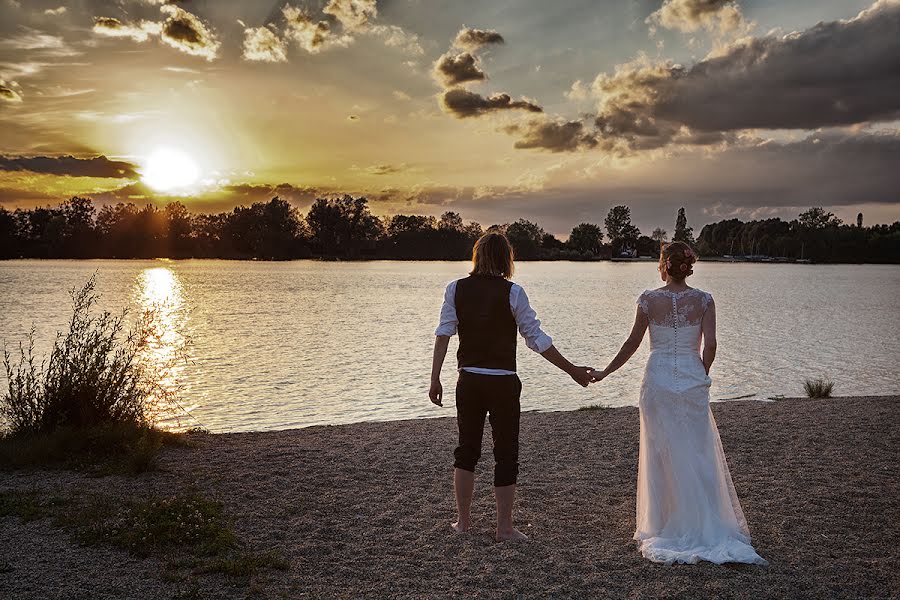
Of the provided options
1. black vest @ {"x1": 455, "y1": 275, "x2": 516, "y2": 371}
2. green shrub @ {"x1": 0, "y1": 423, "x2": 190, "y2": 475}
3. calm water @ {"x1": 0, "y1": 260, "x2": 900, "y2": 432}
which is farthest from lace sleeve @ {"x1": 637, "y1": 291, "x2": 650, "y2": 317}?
calm water @ {"x1": 0, "y1": 260, "x2": 900, "y2": 432}

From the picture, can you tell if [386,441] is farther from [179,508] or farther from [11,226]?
[11,226]

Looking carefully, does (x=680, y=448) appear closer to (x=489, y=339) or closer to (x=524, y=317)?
(x=524, y=317)

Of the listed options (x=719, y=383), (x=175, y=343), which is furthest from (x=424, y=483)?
(x=175, y=343)

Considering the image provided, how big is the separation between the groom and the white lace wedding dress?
106 centimetres

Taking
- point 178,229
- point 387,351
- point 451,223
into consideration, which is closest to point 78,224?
point 178,229

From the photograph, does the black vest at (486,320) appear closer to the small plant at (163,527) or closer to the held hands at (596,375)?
the held hands at (596,375)

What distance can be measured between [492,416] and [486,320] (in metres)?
0.80

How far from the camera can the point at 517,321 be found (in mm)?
5676

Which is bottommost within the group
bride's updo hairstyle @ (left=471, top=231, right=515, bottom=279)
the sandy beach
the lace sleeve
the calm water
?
the calm water

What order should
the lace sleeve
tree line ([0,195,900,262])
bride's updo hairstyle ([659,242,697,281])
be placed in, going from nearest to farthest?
bride's updo hairstyle ([659,242,697,281])
the lace sleeve
tree line ([0,195,900,262])

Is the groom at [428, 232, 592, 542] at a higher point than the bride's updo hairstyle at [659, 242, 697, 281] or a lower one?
lower

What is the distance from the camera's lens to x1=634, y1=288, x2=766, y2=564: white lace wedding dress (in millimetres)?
5930

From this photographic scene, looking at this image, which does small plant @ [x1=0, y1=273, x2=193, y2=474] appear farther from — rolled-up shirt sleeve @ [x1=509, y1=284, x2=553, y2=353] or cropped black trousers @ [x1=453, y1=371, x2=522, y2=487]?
rolled-up shirt sleeve @ [x1=509, y1=284, x2=553, y2=353]

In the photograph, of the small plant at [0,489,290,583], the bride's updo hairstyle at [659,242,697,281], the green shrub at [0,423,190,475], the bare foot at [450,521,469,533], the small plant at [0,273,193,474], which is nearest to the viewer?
the small plant at [0,489,290,583]
